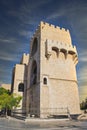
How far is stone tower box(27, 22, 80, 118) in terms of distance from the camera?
2548 centimetres

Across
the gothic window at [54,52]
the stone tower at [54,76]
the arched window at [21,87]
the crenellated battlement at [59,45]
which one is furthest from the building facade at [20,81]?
the crenellated battlement at [59,45]

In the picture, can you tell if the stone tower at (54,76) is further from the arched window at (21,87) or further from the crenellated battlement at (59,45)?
the arched window at (21,87)

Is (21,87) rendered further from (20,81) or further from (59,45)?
(59,45)

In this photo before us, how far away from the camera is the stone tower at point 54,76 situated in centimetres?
2548

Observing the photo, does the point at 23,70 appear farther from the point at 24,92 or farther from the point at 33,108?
the point at 33,108

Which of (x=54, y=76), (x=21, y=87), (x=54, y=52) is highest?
(x=54, y=52)

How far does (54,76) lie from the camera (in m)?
27.8

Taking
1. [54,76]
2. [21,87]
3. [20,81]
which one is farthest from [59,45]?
[21,87]

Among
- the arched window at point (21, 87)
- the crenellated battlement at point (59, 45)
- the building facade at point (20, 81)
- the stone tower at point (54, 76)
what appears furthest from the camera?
the arched window at point (21, 87)

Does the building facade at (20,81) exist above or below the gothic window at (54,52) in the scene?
below

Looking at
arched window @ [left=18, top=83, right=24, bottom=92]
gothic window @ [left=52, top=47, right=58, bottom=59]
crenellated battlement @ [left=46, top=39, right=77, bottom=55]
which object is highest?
crenellated battlement @ [left=46, top=39, right=77, bottom=55]

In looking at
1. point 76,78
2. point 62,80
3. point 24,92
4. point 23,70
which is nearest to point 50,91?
point 62,80

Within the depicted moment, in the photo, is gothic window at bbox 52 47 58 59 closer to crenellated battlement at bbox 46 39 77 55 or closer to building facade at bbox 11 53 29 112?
crenellated battlement at bbox 46 39 77 55

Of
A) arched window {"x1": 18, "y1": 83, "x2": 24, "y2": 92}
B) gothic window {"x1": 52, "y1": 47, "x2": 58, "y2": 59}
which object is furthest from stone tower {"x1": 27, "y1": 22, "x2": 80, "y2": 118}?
arched window {"x1": 18, "y1": 83, "x2": 24, "y2": 92}
